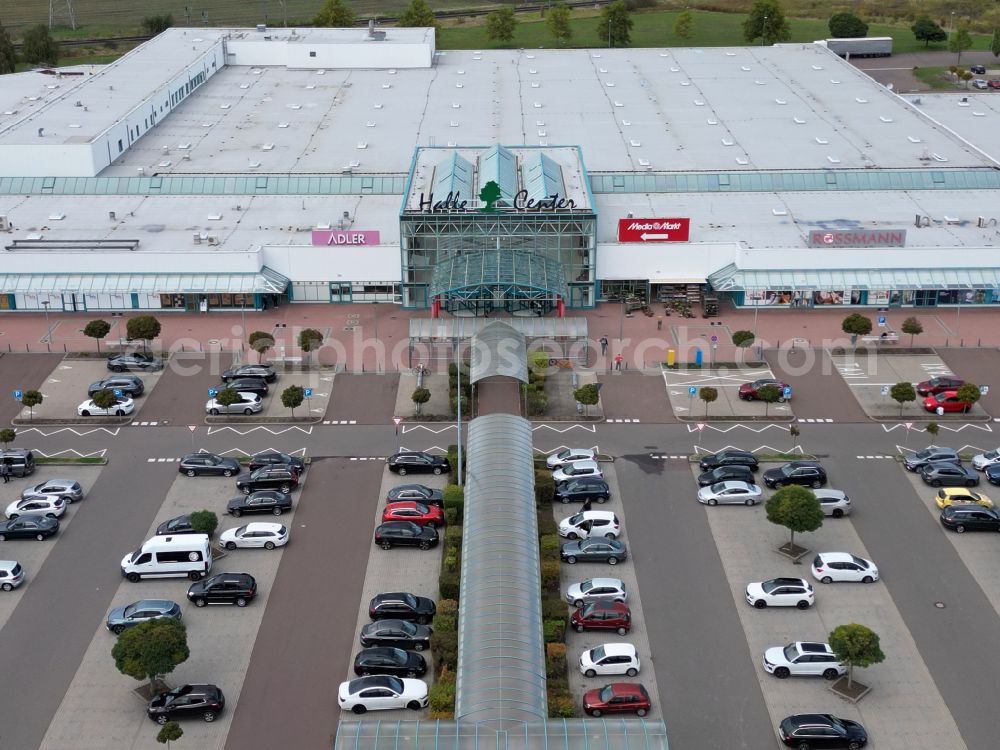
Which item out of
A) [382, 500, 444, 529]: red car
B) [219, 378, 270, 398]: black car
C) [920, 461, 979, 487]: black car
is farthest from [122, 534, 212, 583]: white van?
[920, 461, 979, 487]: black car

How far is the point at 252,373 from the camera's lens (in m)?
71.3

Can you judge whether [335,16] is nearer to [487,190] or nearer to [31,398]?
[487,190]

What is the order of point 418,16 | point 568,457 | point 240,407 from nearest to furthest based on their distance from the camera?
1. point 568,457
2. point 240,407
3. point 418,16

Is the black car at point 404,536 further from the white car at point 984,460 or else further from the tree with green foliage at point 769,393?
the white car at point 984,460

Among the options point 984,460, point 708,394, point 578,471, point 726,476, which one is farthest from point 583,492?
point 984,460

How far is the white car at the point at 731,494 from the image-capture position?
58.1 metres

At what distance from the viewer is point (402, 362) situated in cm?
7412

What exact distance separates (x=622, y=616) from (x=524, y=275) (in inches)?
1222

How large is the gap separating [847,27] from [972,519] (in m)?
111

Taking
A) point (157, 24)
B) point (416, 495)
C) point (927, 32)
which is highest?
point (157, 24)

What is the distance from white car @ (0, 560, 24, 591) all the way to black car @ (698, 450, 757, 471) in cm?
3315

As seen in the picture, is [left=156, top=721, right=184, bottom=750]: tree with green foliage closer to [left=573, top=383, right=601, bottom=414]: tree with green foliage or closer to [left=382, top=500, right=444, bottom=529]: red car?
[left=382, top=500, right=444, bottom=529]: red car

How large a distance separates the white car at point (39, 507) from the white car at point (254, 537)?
28.3ft

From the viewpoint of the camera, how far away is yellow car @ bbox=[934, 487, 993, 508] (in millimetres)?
57031
